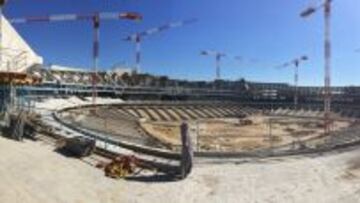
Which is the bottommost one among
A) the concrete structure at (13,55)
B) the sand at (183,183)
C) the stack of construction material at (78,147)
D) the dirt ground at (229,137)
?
the dirt ground at (229,137)

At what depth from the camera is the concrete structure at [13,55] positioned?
3916 centimetres

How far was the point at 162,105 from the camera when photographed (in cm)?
7144

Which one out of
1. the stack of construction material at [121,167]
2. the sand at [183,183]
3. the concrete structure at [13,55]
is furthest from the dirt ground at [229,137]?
the concrete structure at [13,55]

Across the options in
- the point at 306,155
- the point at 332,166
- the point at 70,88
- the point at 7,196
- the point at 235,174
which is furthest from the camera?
the point at 70,88

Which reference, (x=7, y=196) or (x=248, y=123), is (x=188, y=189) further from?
(x=248, y=123)

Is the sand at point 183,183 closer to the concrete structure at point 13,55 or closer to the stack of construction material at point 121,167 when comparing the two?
the stack of construction material at point 121,167

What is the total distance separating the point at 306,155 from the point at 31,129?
16070 millimetres

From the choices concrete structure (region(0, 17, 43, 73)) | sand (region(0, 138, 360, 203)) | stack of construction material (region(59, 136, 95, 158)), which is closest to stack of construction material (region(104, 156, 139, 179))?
A: sand (region(0, 138, 360, 203))

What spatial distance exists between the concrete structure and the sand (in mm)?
13859

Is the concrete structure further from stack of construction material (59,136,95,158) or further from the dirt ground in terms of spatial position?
stack of construction material (59,136,95,158)

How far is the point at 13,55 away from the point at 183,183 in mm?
26286

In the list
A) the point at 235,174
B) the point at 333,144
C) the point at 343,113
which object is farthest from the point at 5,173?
the point at 343,113

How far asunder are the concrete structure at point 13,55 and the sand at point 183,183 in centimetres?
1386

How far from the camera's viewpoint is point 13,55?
1699 inches
